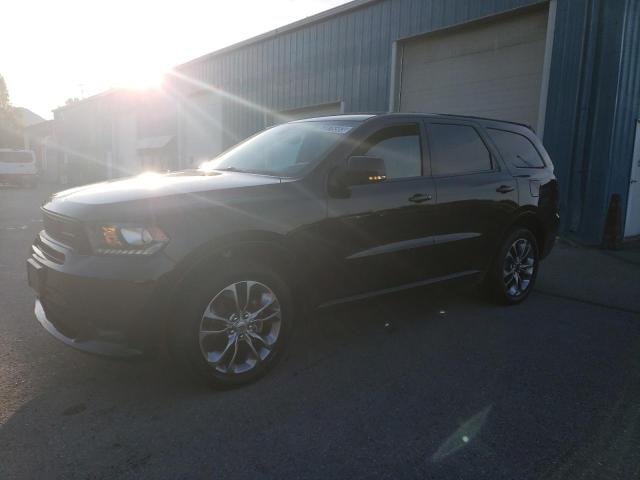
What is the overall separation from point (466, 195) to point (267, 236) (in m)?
1.85

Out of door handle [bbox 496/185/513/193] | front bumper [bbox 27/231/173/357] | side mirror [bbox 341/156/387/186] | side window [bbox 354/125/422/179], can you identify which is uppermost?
→ side window [bbox 354/125/422/179]

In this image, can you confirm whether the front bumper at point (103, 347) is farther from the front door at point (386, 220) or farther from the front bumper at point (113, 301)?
the front door at point (386, 220)

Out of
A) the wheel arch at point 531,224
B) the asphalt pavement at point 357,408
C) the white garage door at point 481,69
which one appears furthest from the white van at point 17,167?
the wheel arch at point 531,224

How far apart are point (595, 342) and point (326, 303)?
2.24 meters

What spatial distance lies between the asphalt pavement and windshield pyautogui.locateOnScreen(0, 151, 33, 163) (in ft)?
75.8

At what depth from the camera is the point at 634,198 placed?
8.58m

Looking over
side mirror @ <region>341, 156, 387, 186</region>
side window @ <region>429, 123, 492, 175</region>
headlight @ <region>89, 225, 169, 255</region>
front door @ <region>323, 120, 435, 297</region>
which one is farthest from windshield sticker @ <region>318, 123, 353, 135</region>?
headlight @ <region>89, 225, 169, 255</region>

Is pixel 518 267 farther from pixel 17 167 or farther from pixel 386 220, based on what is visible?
pixel 17 167

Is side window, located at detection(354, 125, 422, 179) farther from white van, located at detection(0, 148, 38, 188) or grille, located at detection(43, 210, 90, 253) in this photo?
white van, located at detection(0, 148, 38, 188)

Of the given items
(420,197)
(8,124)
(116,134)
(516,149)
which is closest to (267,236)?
(420,197)

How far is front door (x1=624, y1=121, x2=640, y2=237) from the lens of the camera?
8.23 metres

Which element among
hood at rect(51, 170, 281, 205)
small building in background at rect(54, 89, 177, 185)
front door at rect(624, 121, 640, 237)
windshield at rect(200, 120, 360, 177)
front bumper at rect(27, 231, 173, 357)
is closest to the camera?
front bumper at rect(27, 231, 173, 357)

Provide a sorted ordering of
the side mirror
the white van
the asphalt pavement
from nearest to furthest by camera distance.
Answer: the asphalt pavement
the side mirror
the white van

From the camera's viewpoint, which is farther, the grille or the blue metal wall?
the blue metal wall
